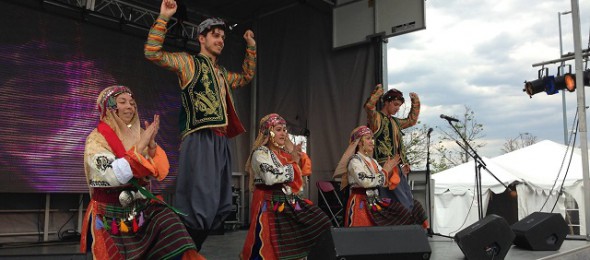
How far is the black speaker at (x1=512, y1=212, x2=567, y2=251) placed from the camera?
454 cm

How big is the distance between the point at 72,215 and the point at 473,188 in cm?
755

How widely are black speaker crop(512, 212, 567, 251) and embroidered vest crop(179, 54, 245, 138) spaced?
3.19 m

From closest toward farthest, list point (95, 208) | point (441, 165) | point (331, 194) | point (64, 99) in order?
1. point (95, 208)
2. point (64, 99)
3. point (331, 194)
4. point (441, 165)

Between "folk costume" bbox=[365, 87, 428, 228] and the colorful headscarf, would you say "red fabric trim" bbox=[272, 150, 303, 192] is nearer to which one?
"folk costume" bbox=[365, 87, 428, 228]

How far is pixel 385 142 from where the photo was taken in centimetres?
472

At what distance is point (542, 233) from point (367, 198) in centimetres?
175

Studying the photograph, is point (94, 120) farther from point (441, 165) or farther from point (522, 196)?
point (441, 165)

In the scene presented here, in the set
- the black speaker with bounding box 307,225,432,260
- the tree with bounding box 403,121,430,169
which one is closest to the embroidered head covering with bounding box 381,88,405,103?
the black speaker with bounding box 307,225,432,260

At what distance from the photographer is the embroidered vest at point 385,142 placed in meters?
4.70

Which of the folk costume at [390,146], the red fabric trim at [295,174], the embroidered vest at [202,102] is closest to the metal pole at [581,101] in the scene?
the folk costume at [390,146]

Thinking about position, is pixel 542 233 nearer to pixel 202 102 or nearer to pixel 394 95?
pixel 394 95

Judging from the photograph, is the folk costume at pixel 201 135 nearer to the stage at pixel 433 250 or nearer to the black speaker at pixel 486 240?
the stage at pixel 433 250

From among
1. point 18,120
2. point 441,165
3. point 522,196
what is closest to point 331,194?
point 18,120

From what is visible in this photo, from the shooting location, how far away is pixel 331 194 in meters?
7.01
